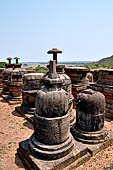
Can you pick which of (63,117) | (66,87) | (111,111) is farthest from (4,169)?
(111,111)

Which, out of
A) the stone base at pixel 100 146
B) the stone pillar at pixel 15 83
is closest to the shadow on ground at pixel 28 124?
the stone base at pixel 100 146

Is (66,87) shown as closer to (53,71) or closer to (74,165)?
(53,71)

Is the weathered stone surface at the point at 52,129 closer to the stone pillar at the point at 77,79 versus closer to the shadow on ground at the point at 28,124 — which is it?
the shadow on ground at the point at 28,124

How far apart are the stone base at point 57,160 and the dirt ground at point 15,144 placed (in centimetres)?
17

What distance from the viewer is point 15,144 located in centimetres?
504

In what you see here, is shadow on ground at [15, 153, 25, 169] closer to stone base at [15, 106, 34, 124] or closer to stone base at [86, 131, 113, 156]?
stone base at [86, 131, 113, 156]

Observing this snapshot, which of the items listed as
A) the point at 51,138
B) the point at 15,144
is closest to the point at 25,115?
the point at 15,144

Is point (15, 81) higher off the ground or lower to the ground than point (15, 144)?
higher

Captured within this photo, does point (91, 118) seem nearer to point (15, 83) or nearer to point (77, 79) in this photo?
point (77, 79)

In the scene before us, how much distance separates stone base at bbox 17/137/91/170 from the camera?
3.54 metres

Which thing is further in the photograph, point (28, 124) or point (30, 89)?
point (30, 89)

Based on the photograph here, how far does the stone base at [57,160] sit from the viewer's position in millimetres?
3543

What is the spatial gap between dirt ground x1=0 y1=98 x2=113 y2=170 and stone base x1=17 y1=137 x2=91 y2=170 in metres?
0.17

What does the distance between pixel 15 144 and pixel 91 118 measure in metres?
2.59
